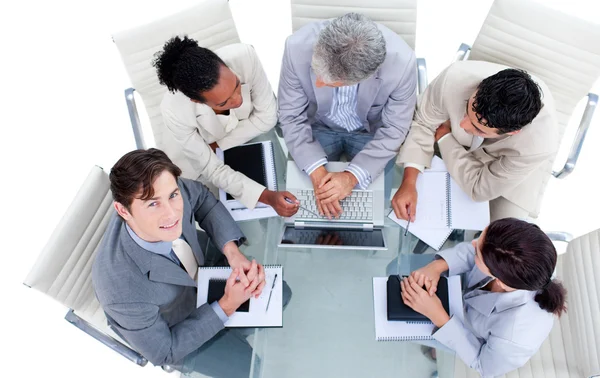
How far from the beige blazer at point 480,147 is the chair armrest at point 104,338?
1.37m

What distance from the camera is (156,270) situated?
1.58 meters


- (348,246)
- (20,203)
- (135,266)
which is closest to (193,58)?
(135,266)

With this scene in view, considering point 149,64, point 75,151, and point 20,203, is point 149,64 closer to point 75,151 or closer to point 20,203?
point 75,151

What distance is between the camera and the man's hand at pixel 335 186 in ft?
6.18

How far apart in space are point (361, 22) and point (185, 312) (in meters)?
1.27

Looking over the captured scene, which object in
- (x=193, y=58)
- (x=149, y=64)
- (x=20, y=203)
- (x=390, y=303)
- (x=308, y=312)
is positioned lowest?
(x=20, y=203)

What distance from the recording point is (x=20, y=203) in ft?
9.25

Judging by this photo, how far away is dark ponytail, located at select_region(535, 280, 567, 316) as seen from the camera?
1.48 m

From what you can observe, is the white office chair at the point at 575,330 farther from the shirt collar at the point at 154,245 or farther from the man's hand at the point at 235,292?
the shirt collar at the point at 154,245

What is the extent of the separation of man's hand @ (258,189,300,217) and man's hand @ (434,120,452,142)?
2.33ft

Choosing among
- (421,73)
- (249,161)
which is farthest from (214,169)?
(421,73)

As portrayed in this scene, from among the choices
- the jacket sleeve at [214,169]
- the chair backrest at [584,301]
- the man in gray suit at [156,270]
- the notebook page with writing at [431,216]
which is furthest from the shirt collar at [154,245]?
the chair backrest at [584,301]

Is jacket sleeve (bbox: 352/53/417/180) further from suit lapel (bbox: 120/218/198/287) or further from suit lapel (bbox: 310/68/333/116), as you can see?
suit lapel (bbox: 120/218/198/287)

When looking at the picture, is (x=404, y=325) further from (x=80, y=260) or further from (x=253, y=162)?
(x=80, y=260)
